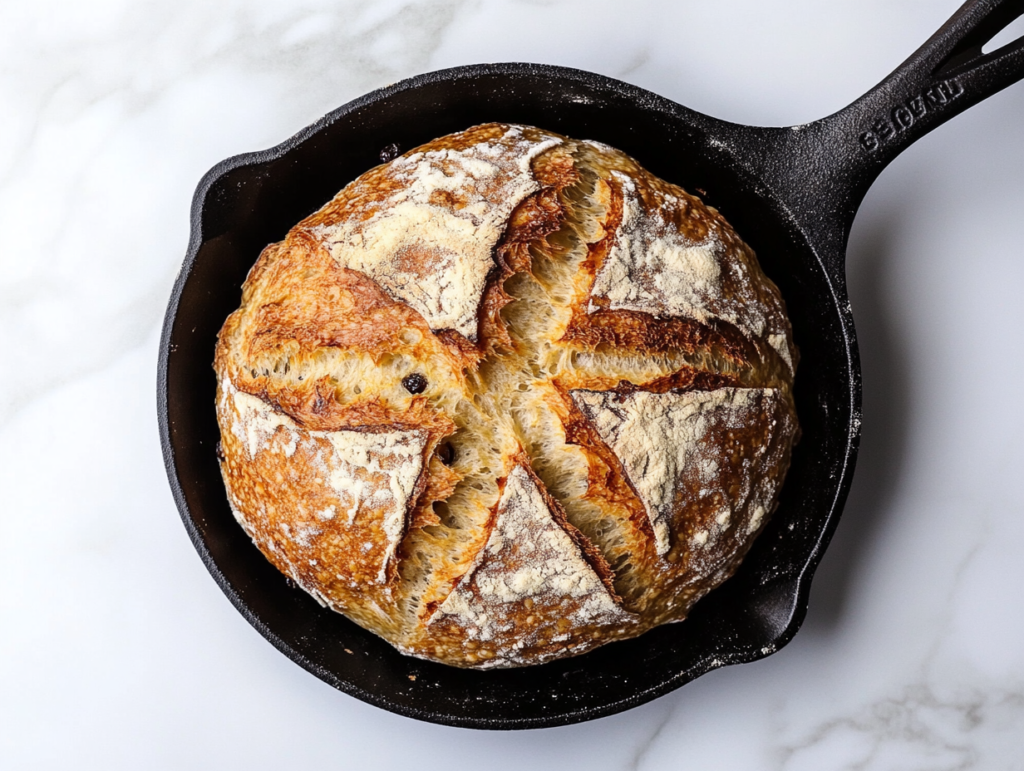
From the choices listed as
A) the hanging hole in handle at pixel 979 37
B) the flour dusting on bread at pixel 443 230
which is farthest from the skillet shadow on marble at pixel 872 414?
the flour dusting on bread at pixel 443 230

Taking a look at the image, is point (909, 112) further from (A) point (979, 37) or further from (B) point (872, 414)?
Result: (B) point (872, 414)

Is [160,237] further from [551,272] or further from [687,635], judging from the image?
[687,635]

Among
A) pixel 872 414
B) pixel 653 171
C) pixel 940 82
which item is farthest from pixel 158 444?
pixel 940 82

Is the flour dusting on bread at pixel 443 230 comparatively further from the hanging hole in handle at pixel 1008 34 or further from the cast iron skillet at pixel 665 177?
the hanging hole in handle at pixel 1008 34

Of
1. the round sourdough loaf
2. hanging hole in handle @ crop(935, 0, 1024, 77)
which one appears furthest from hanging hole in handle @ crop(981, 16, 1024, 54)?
the round sourdough loaf

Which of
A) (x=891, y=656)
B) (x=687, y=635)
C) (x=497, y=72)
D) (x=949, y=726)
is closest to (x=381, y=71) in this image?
(x=497, y=72)
